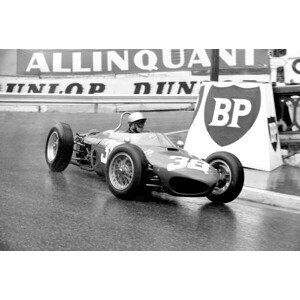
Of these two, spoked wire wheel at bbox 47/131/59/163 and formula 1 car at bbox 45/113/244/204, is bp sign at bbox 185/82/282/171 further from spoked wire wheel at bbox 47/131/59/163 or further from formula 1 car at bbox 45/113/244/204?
spoked wire wheel at bbox 47/131/59/163

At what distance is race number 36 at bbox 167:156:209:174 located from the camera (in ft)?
16.0

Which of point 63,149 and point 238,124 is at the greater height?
point 238,124

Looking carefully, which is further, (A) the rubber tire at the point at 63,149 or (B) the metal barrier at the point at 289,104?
(B) the metal barrier at the point at 289,104

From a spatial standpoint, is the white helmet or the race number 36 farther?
the white helmet

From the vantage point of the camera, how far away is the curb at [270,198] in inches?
203

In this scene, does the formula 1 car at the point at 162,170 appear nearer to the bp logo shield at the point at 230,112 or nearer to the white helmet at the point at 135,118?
the white helmet at the point at 135,118

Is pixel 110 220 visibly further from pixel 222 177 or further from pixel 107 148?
pixel 107 148

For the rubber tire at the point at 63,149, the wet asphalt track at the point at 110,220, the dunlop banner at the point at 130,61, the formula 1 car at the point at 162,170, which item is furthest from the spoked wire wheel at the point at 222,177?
the rubber tire at the point at 63,149

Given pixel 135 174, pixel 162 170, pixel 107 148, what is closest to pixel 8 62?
pixel 107 148

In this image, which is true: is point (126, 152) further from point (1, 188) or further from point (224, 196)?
point (1, 188)

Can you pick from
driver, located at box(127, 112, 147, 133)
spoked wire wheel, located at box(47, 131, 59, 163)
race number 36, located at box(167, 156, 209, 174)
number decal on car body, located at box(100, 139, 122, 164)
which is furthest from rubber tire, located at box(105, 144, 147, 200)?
spoked wire wheel, located at box(47, 131, 59, 163)

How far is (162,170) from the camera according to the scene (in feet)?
16.3

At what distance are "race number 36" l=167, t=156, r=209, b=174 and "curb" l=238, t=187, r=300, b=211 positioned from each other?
76 cm

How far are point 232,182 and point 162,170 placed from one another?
2.23ft
